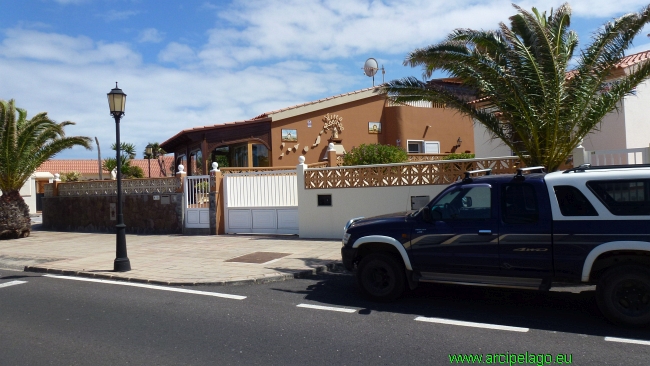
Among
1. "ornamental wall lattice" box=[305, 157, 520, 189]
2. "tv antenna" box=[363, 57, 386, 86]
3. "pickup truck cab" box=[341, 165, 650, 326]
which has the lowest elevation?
"pickup truck cab" box=[341, 165, 650, 326]

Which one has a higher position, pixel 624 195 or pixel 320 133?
pixel 320 133

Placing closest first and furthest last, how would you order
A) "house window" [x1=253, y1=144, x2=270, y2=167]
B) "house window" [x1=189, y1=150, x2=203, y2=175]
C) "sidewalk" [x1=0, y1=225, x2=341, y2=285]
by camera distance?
"sidewalk" [x1=0, y1=225, x2=341, y2=285]
"house window" [x1=253, y1=144, x2=270, y2=167]
"house window" [x1=189, y1=150, x2=203, y2=175]

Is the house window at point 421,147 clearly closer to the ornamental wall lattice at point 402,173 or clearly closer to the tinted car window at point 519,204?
the ornamental wall lattice at point 402,173

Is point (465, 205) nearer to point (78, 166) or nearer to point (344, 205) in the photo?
point (344, 205)

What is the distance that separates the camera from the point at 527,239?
6.59 m

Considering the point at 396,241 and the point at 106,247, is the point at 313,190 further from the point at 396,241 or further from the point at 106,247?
the point at 396,241

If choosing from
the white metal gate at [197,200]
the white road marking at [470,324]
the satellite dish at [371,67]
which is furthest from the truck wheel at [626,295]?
the satellite dish at [371,67]

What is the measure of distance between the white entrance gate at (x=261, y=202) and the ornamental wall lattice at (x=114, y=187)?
226 cm

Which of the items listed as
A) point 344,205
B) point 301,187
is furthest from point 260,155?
point 344,205

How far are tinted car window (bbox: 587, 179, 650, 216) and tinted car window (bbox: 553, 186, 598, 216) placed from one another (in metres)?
0.15

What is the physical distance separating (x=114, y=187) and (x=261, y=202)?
21.9ft

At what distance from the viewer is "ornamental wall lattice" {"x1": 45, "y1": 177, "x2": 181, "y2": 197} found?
18031mm

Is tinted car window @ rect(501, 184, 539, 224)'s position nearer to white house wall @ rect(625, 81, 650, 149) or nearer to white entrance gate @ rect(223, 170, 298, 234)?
white house wall @ rect(625, 81, 650, 149)

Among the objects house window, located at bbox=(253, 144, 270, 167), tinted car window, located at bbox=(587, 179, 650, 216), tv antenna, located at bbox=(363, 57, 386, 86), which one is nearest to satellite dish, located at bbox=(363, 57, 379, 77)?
tv antenna, located at bbox=(363, 57, 386, 86)
